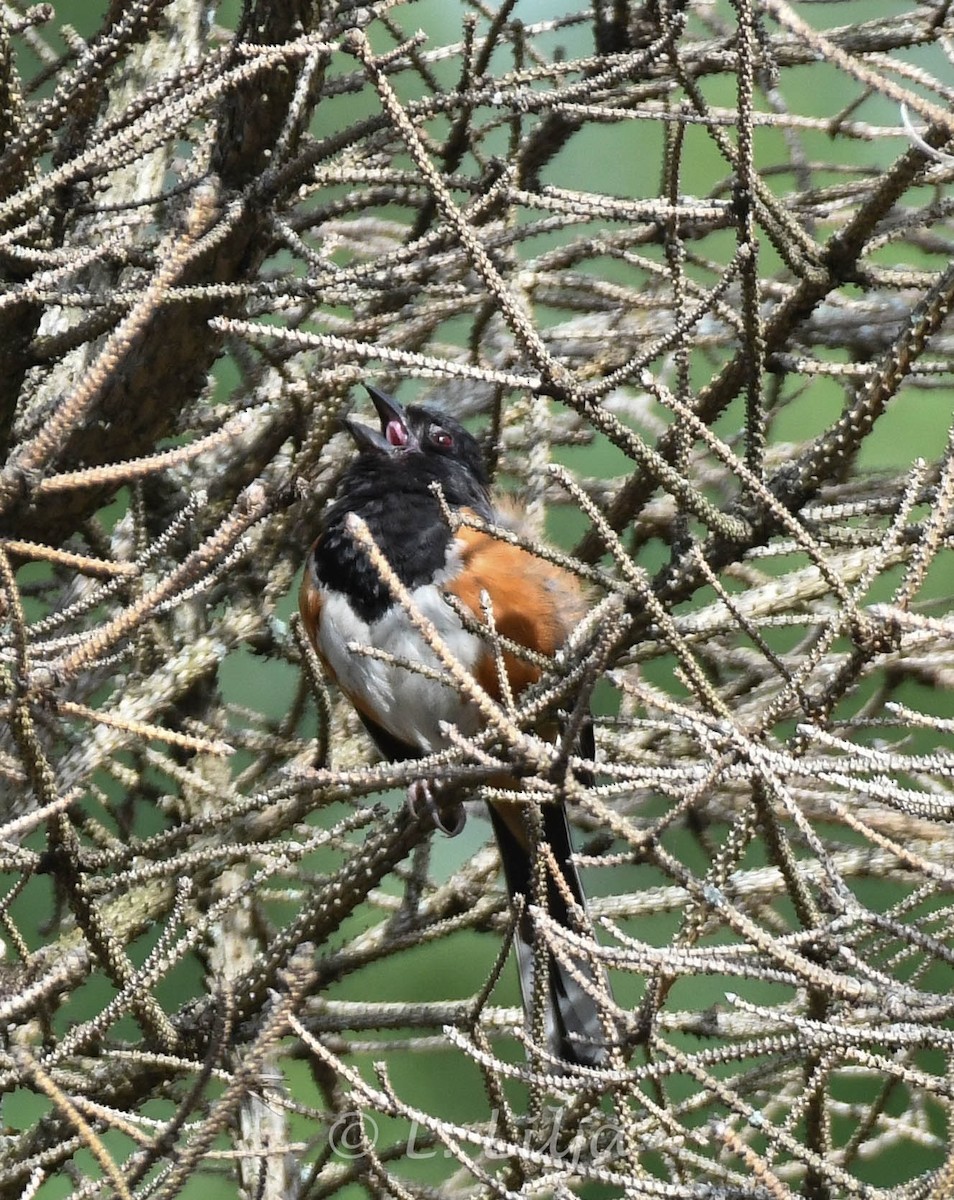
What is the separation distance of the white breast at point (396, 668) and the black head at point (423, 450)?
1.06 feet

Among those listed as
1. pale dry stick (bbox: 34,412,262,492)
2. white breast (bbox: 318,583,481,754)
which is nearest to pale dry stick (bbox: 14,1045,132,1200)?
pale dry stick (bbox: 34,412,262,492)

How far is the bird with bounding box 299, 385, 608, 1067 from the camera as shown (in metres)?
2.78

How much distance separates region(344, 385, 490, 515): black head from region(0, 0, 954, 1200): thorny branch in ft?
0.29

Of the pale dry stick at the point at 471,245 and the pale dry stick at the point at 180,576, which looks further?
the pale dry stick at the point at 471,245

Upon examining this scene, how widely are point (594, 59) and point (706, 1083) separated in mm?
1294

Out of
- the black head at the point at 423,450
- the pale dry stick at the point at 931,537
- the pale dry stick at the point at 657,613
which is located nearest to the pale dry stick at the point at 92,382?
the pale dry stick at the point at 657,613

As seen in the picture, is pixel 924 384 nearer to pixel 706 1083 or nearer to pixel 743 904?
pixel 743 904

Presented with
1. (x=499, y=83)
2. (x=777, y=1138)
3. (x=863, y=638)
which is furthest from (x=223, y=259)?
(x=777, y=1138)

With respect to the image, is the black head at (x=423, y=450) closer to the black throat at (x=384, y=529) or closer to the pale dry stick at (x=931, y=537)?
the black throat at (x=384, y=529)

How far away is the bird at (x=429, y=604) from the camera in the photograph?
2.78 meters

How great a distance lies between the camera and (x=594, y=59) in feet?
6.63

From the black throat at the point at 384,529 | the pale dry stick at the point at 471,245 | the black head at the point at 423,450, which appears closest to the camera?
the pale dry stick at the point at 471,245

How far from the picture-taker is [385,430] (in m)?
A: 3.20

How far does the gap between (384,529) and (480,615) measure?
0.28 metres
